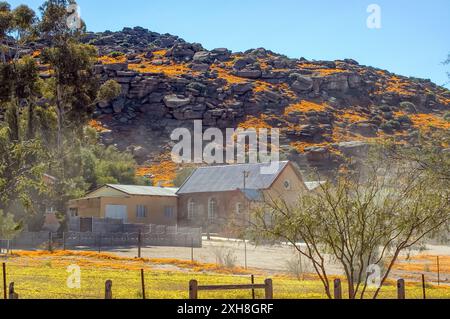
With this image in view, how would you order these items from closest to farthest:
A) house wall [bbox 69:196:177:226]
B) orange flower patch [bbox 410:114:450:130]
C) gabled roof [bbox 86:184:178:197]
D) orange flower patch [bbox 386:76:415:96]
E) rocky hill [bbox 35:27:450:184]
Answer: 1. house wall [bbox 69:196:177:226]
2. gabled roof [bbox 86:184:178:197]
3. rocky hill [bbox 35:27:450:184]
4. orange flower patch [bbox 410:114:450:130]
5. orange flower patch [bbox 386:76:415:96]

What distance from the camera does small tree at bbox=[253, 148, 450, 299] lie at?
55.0 ft

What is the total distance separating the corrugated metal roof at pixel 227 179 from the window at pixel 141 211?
18.9 ft

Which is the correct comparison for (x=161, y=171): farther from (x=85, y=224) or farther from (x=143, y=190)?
(x=85, y=224)

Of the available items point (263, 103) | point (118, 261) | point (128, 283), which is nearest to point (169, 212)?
point (118, 261)

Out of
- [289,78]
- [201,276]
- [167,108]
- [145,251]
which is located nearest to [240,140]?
[167,108]

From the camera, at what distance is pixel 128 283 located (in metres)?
24.8

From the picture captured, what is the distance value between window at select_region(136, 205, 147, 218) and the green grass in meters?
26.1

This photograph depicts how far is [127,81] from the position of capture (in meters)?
130

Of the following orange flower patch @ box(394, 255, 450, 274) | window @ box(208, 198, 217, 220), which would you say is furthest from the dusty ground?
window @ box(208, 198, 217, 220)

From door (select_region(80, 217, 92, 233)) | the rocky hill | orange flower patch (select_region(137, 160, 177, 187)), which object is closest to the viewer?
door (select_region(80, 217, 92, 233))

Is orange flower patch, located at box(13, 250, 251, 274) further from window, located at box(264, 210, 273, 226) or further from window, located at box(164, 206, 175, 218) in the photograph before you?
window, located at box(164, 206, 175, 218)

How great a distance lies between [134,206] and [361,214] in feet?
148
